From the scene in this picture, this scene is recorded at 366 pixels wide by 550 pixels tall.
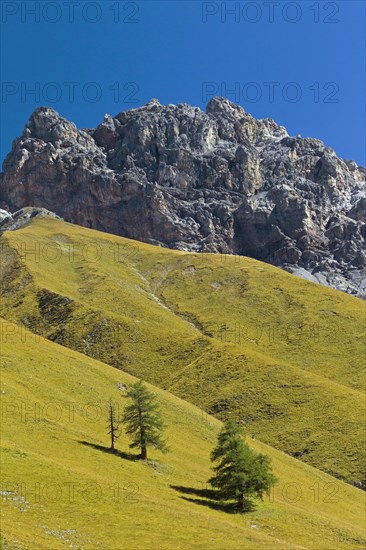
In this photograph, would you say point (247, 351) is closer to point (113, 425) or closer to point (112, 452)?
point (113, 425)

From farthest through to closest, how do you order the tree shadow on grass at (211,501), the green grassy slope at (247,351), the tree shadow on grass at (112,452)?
the green grassy slope at (247,351) → the tree shadow on grass at (112,452) → the tree shadow on grass at (211,501)

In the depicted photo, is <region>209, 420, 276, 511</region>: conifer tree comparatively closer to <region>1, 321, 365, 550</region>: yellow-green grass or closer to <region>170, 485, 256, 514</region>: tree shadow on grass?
<region>170, 485, 256, 514</region>: tree shadow on grass

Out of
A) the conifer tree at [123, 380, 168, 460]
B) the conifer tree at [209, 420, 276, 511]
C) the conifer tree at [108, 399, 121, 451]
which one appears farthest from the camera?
the conifer tree at [123, 380, 168, 460]

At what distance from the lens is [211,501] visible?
6831 cm

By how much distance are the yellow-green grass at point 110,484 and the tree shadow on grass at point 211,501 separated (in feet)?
1.08

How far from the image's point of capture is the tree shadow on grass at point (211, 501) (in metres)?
66.2

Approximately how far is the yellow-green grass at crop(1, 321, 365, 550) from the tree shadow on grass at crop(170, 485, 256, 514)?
0.33 meters

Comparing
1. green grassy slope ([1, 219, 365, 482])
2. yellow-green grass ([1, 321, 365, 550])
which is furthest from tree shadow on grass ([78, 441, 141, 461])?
green grassy slope ([1, 219, 365, 482])

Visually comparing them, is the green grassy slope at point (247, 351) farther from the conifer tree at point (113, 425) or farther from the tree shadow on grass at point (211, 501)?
the tree shadow on grass at point (211, 501)

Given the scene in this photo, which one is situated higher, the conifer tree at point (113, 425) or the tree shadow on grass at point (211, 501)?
the conifer tree at point (113, 425)

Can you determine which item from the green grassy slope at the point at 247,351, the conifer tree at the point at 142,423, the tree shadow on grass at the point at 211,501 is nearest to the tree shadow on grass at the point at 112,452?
the conifer tree at the point at 142,423

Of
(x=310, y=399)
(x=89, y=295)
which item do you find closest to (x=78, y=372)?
(x=310, y=399)

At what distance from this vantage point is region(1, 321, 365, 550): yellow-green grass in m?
48.9

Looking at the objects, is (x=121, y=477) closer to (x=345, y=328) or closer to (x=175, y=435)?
(x=175, y=435)
